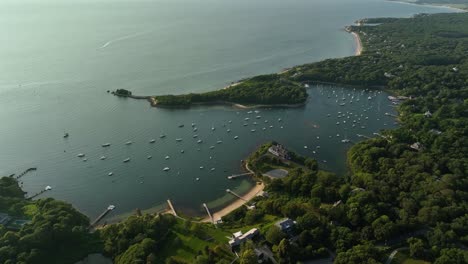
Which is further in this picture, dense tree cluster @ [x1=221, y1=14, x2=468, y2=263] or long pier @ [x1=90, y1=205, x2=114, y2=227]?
long pier @ [x1=90, y1=205, x2=114, y2=227]

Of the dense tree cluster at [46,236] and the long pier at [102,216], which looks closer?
the dense tree cluster at [46,236]

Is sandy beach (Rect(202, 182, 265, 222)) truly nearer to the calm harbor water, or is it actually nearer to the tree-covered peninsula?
the calm harbor water

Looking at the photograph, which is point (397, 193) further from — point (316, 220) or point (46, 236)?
point (46, 236)

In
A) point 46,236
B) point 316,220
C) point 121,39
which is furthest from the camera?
point 121,39

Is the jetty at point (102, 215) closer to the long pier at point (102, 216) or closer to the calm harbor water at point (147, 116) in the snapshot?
the long pier at point (102, 216)

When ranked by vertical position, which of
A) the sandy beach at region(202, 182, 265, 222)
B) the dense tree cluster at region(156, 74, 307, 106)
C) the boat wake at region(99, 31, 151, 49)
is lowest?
the sandy beach at region(202, 182, 265, 222)

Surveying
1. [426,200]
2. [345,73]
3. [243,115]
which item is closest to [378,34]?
[345,73]

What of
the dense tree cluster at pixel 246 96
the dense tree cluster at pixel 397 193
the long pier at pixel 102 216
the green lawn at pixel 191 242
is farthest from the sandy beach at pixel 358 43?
the long pier at pixel 102 216

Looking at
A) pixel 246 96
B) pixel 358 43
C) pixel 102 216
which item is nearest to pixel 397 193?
pixel 102 216

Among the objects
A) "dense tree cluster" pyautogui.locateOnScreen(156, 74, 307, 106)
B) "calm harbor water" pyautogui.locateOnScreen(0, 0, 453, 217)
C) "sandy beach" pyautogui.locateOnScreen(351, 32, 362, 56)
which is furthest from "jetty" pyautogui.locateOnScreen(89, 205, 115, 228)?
"sandy beach" pyautogui.locateOnScreen(351, 32, 362, 56)

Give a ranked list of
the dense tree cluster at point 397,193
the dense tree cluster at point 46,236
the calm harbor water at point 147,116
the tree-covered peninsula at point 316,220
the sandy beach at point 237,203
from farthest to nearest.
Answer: the calm harbor water at point 147,116 → the sandy beach at point 237,203 → the dense tree cluster at point 397,193 → the dense tree cluster at point 46,236 → the tree-covered peninsula at point 316,220
